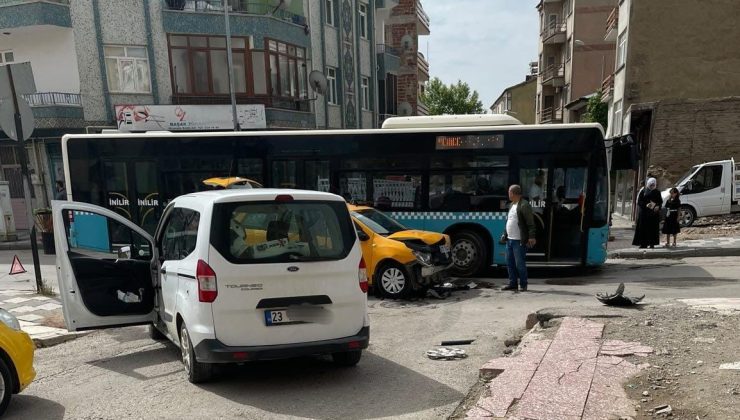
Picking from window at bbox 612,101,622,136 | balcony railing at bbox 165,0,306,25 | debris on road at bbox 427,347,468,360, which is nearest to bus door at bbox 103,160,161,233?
debris on road at bbox 427,347,468,360

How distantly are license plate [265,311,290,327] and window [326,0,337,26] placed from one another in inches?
913

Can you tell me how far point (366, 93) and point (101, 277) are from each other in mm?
24679

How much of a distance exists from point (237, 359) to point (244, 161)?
23.0 feet

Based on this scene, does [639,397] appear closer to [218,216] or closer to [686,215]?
[218,216]

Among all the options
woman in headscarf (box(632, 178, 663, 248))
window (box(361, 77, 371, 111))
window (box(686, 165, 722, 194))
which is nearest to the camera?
woman in headscarf (box(632, 178, 663, 248))

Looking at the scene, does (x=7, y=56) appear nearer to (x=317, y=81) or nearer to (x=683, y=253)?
(x=317, y=81)

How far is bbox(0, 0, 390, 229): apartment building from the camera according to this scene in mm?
18547

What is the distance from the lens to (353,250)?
4.71 meters

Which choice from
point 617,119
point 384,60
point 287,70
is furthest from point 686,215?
point 384,60

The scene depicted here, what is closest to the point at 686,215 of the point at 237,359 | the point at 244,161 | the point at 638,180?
the point at 638,180

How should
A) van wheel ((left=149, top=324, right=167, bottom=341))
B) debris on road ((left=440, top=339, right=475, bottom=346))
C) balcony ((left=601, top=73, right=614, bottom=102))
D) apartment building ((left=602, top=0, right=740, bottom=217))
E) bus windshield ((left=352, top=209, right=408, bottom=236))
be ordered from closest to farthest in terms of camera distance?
debris on road ((left=440, top=339, right=475, bottom=346)), van wheel ((left=149, top=324, right=167, bottom=341)), bus windshield ((left=352, top=209, right=408, bottom=236)), apartment building ((left=602, top=0, right=740, bottom=217)), balcony ((left=601, top=73, right=614, bottom=102))

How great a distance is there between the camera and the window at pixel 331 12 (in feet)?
82.3

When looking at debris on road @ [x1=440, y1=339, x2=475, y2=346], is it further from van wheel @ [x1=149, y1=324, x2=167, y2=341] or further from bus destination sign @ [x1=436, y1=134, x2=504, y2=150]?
bus destination sign @ [x1=436, y1=134, x2=504, y2=150]

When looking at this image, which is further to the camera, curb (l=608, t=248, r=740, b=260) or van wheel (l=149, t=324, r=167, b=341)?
curb (l=608, t=248, r=740, b=260)
